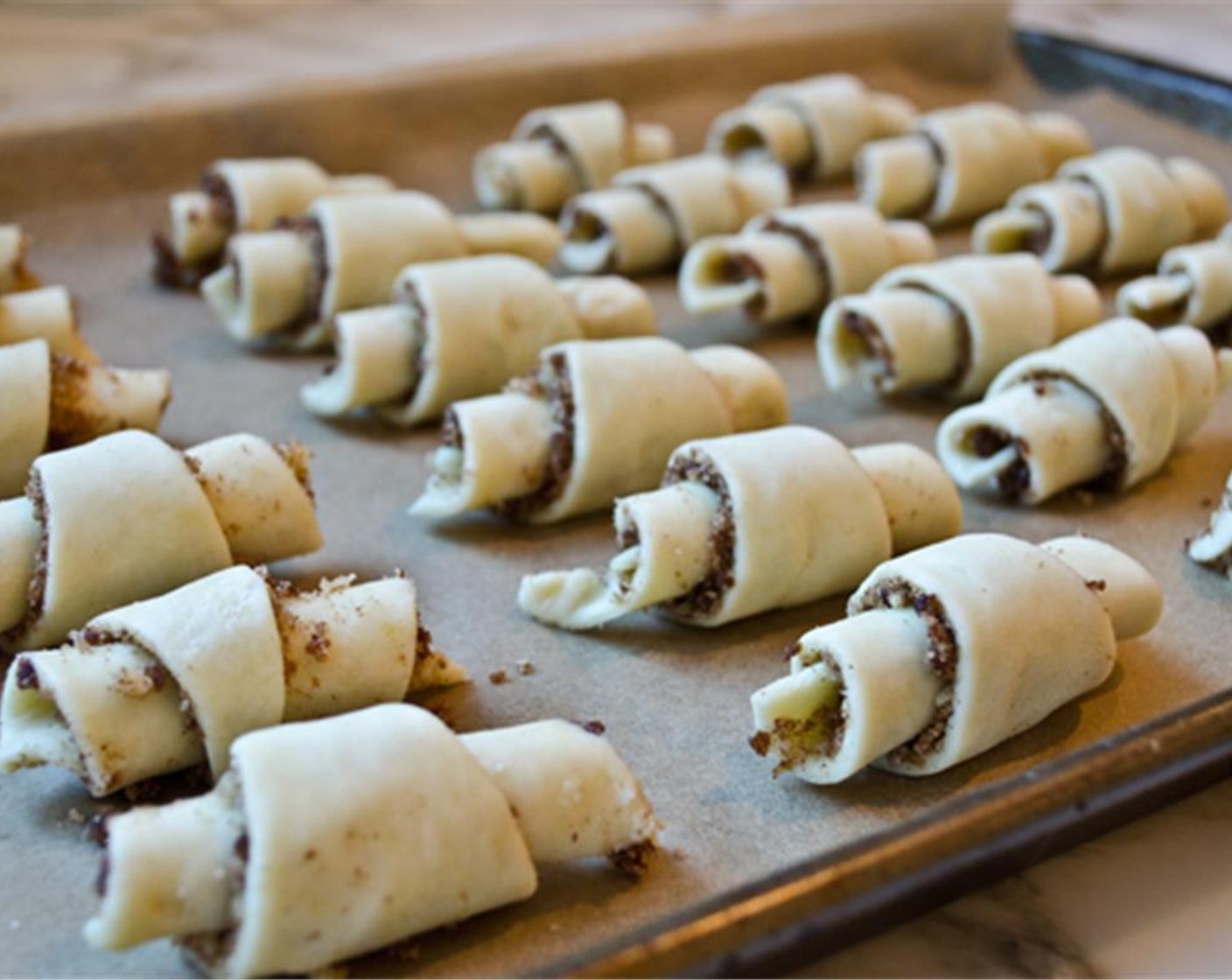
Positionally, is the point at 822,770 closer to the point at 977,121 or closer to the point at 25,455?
the point at 25,455

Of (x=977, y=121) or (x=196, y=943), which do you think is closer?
(x=196, y=943)

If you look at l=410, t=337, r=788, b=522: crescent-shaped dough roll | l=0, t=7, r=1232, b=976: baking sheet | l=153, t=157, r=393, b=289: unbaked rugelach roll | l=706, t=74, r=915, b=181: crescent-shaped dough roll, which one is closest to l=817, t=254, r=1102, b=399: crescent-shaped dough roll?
l=0, t=7, r=1232, b=976: baking sheet

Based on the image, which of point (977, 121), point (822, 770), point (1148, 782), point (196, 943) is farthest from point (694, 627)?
point (977, 121)

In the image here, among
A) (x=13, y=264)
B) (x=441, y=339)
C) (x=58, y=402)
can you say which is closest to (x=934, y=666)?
(x=441, y=339)

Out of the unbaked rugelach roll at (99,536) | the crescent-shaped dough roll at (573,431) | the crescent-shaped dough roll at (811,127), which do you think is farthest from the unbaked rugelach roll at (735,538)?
the crescent-shaped dough roll at (811,127)

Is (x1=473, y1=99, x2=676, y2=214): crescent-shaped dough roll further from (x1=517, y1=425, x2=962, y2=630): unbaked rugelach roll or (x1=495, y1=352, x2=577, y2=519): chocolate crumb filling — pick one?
(x1=517, y1=425, x2=962, y2=630): unbaked rugelach roll
